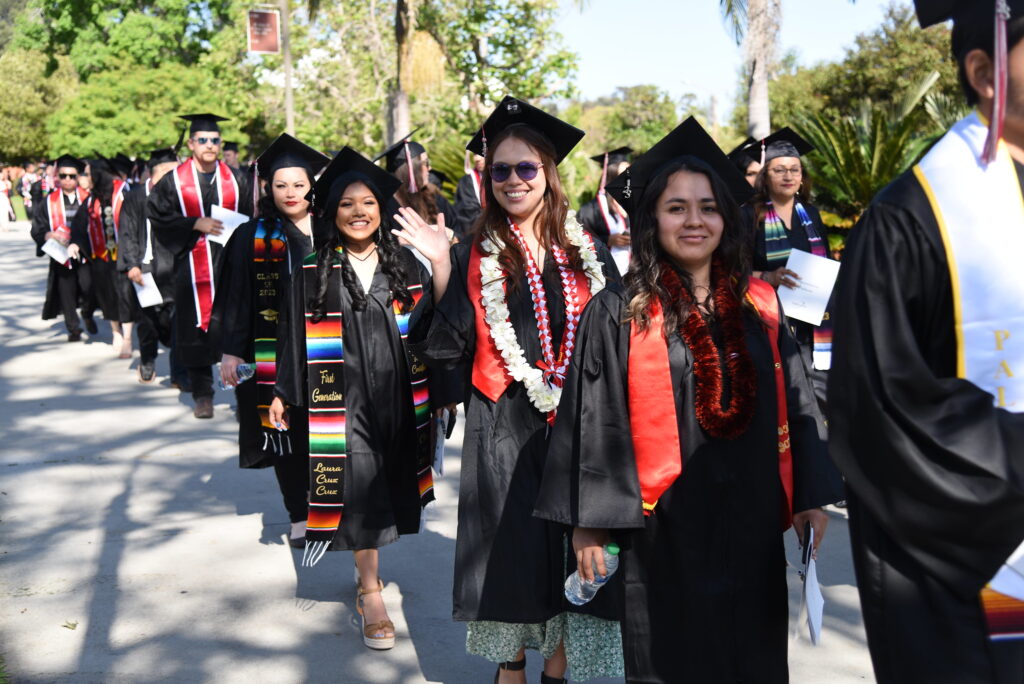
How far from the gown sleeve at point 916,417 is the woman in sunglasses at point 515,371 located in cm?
185

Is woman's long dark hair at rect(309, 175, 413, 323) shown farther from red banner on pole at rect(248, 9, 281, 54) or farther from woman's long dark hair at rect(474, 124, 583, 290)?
red banner on pole at rect(248, 9, 281, 54)

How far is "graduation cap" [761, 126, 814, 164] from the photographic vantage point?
6957mm

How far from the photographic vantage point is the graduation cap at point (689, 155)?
11.0 feet

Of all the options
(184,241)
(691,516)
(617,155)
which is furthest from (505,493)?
(617,155)

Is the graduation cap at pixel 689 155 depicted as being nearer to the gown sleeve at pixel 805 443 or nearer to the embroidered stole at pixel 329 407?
the gown sleeve at pixel 805 443

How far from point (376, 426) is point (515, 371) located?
3.92 feet

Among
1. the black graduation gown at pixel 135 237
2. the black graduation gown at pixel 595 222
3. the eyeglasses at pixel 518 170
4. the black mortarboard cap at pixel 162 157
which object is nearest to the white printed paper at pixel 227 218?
the black graduation gown at pixel 135 237

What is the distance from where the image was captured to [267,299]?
19.1ft

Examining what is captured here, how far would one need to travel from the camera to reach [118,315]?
42.2ft

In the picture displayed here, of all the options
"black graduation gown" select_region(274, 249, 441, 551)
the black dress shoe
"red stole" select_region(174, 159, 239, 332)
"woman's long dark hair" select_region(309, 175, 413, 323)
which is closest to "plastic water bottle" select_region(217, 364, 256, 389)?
"black graduation gown" select_region(274, 249, 441, 551)

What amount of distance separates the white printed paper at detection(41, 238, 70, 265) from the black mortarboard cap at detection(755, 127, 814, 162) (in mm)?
9164

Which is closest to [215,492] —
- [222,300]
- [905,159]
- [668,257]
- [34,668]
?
[222,300]

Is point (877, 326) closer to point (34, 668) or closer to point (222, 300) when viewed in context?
point (34, 668)

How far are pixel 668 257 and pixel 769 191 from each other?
3.88 metres
